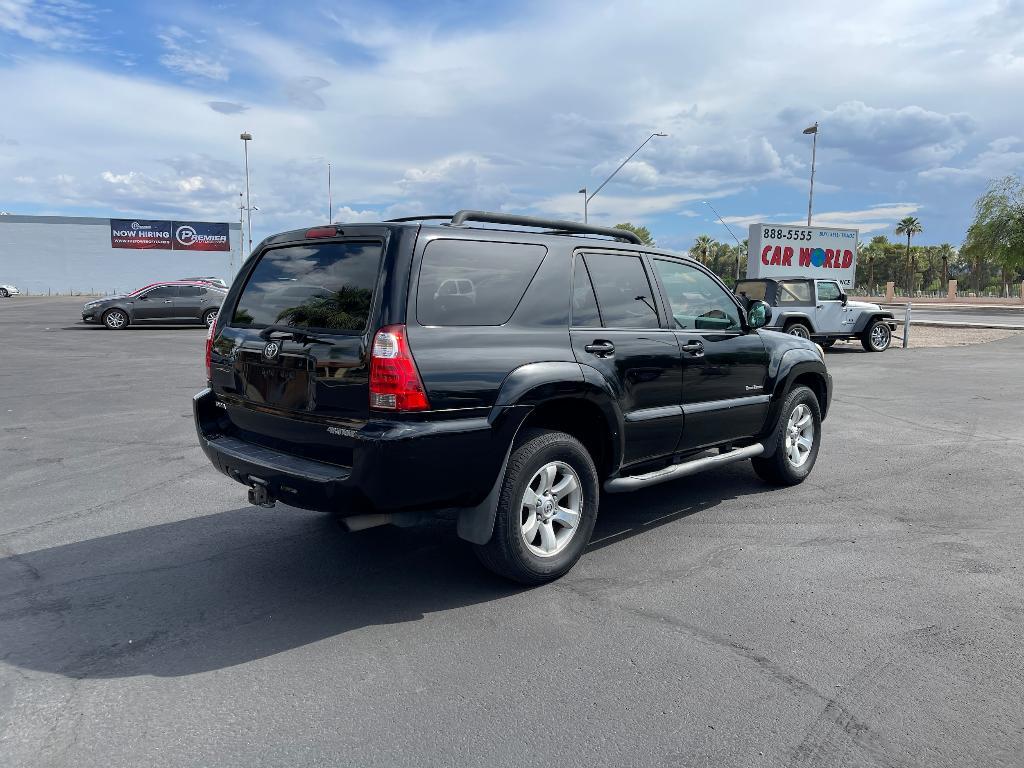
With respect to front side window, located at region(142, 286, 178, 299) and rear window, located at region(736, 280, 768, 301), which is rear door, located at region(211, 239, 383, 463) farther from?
front side window, located at region(142, 286, 178, 299)

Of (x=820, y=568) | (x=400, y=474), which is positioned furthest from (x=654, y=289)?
(x=400, y=474)

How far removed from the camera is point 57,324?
25.1 m

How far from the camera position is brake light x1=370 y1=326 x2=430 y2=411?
3488mm

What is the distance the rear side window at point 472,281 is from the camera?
Answer: 3.72 meters

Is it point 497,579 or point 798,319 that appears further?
point 798,319

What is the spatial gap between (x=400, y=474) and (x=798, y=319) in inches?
626

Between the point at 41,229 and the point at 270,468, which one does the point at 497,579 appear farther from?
the point at 41,229

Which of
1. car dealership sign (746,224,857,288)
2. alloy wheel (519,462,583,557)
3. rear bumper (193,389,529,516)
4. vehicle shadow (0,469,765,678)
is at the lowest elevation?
vehicle shadow (0,469,765,678)

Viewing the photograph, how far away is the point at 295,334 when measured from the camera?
3859mm

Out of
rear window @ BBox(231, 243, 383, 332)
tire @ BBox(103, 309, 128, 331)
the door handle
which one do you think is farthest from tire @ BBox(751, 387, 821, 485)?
tire @ BBox(103, 309, 128, 331)

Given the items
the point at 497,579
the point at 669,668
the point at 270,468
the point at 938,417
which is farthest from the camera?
the point at 938,417

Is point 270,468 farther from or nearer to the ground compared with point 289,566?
farther from the ground

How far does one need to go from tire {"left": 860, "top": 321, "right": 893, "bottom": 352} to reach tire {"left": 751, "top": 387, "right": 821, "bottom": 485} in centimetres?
1348

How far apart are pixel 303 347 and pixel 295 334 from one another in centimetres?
13
